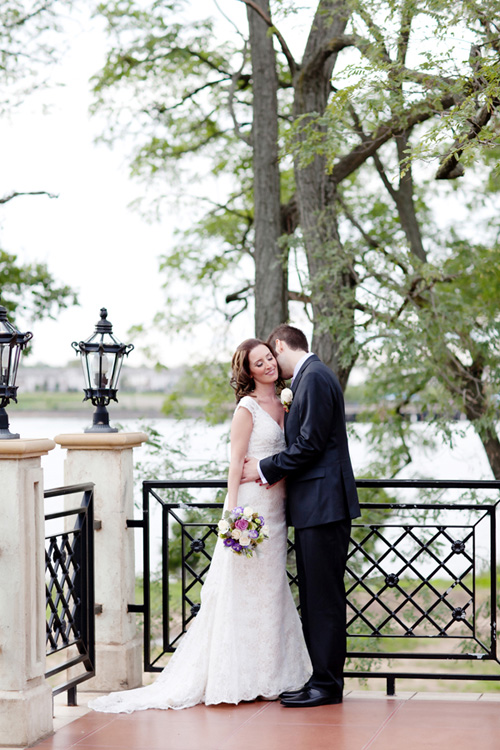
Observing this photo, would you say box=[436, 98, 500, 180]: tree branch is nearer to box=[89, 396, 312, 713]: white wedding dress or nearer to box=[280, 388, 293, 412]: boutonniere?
box=[280, 388, 293, 412]: boutonniere

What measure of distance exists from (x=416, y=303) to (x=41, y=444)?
6.62 metres

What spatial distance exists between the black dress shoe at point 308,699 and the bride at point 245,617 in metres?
0.11

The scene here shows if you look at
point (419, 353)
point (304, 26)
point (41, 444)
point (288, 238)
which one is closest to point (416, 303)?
point (419, 353)

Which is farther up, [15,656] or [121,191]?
[121,191]

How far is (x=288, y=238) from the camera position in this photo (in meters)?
10.8

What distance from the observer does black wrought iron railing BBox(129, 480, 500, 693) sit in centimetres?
489

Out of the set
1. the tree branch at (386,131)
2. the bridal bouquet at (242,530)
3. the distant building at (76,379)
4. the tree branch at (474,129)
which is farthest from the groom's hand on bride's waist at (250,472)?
the tree branch at (386,131)

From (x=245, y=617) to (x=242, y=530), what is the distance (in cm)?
49

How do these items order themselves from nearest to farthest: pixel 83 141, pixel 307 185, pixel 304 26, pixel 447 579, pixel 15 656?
1. pixel 15 656
2. pixel 304 26
3. pixel 307 185
4. pixel 83 141
5. pixel 447 579

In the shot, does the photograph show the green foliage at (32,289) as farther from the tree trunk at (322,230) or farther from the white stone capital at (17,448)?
the white stone capital at (17,448)

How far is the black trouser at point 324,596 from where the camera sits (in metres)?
4.50

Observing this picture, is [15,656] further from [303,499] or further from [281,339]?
[281,339]

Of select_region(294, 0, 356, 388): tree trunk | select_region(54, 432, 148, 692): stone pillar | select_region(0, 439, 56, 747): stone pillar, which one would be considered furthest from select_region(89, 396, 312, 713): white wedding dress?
select_region(294, 0, 356, 388): tree trunk

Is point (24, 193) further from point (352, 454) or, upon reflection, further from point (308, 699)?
point (308, 699)
